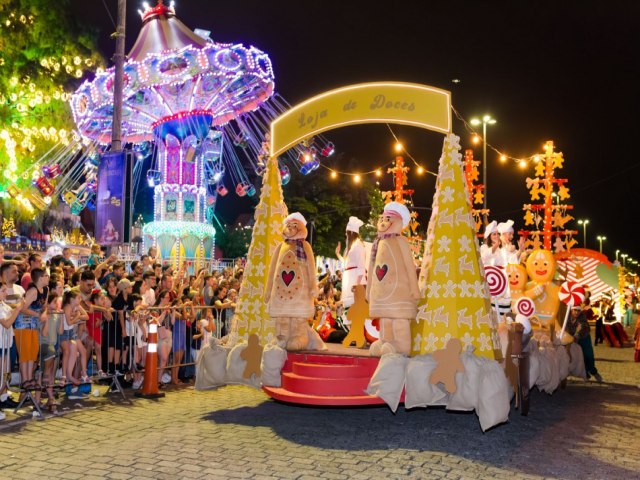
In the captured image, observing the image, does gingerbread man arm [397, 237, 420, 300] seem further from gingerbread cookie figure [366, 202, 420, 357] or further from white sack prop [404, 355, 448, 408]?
white sack prop [404, 355, 448, 408]

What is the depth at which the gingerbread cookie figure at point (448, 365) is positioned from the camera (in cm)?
699

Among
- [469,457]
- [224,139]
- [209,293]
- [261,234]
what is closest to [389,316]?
[469,457]

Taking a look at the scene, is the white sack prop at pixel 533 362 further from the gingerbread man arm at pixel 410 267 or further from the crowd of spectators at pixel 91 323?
the crowd of spectators at pixel 91 323

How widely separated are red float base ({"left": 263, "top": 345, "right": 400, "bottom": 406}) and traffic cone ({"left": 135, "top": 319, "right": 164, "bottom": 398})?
222cm

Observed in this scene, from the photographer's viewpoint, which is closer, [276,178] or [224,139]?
[276,178]

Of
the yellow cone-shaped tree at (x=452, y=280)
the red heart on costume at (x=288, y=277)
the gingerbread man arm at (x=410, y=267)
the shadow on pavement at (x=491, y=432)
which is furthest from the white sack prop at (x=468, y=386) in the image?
the red heart on costume at (x=288, y=277)

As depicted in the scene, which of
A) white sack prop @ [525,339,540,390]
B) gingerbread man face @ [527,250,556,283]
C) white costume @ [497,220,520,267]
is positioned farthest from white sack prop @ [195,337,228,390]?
gingerbread man face @ [527,250,556,283]

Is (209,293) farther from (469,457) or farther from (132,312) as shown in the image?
(469,457)

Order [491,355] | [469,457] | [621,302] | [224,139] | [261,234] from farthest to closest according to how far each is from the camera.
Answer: [224,139] → [621,302] → [261,234] → [491,355] → [469,457]

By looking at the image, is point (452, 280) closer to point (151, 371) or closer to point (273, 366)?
point (273, 366)

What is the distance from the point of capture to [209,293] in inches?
484

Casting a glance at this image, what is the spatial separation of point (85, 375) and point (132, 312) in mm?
1187

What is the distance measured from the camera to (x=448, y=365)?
707 cm

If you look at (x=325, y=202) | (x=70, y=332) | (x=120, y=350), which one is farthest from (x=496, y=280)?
(x=325, y=202)
